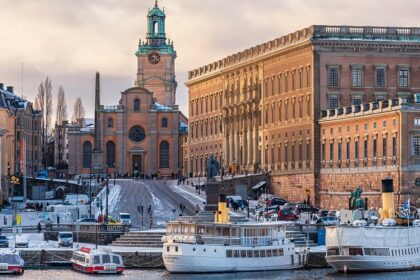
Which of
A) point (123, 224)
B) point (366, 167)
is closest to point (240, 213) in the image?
point (366, 167)

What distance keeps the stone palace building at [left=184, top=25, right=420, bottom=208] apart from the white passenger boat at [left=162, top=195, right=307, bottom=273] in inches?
1313

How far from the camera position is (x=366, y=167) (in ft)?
472

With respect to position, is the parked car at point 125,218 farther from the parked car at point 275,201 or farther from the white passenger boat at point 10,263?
the white passenger boat at point 10,263

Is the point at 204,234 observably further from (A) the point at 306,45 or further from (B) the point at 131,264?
(A) the point at 306,45

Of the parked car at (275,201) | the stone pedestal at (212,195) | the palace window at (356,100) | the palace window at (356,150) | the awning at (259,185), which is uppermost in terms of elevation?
the palace window at (356,100)

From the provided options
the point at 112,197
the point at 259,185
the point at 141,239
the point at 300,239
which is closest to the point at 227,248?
the point at 300,239

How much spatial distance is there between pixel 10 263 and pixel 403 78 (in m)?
64.5

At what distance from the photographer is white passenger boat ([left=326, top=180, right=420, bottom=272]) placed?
102m

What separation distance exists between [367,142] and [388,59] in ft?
49.2

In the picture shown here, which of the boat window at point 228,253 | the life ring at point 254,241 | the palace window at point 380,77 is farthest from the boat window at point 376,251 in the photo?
the palace window at point 380,77

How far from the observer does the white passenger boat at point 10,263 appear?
101 meters

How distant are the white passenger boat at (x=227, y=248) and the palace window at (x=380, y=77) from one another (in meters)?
53.4

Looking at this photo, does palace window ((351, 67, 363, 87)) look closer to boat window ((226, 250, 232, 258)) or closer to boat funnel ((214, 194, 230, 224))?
boat funnel ((214, 194, 230, 224))

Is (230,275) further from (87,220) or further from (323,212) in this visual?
(323,212)
